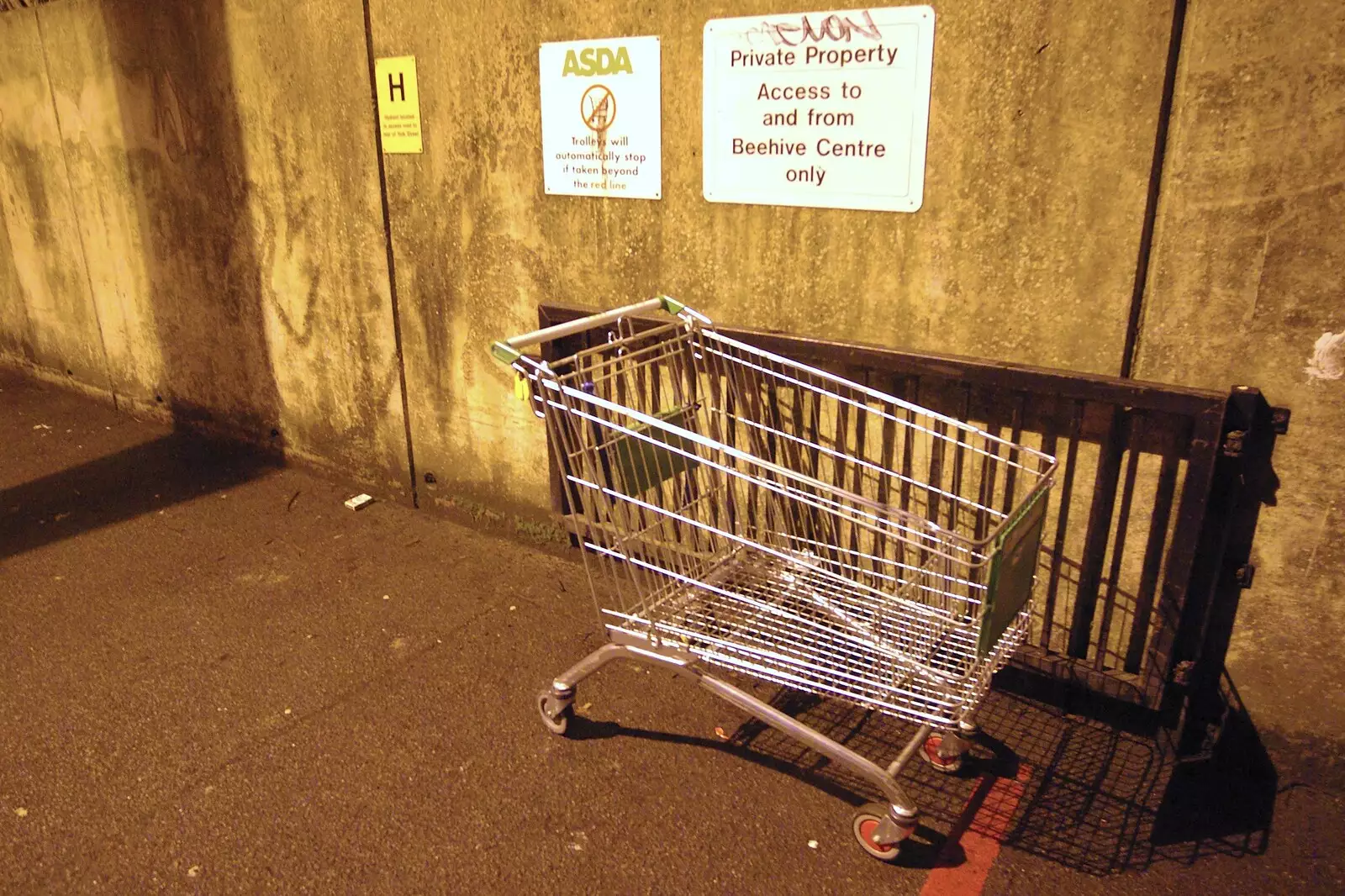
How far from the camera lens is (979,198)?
2.83 m

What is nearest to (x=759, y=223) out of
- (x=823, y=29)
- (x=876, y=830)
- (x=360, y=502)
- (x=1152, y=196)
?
(x=823, y=29)

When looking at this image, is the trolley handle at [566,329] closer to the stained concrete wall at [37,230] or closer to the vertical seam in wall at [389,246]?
the vertical seam in wall at [389,246]

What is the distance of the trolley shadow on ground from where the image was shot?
8.65 ft

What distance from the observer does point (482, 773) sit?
2.96 metres

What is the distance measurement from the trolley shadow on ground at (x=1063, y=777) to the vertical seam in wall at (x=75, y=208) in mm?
5095

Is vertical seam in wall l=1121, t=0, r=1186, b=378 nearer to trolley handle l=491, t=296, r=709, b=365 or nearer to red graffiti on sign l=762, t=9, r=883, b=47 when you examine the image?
red graffiti on sign l=762, t=9, r=883, b=47

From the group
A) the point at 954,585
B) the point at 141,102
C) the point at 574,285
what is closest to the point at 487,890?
the point at 954,585

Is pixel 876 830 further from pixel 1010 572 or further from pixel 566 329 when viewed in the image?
pixel 566 329

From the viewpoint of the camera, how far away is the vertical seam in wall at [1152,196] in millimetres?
2457

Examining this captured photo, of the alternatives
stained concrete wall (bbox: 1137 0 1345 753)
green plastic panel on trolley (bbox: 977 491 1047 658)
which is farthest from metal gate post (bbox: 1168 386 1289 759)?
green plastic panel on trolley (bbox: 977 491 1047 658)

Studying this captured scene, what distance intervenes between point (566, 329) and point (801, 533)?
111 cm

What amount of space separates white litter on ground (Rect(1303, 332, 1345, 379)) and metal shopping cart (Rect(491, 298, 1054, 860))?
700mm

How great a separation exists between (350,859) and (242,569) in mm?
2053

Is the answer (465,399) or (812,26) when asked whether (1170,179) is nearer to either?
(812,26)
